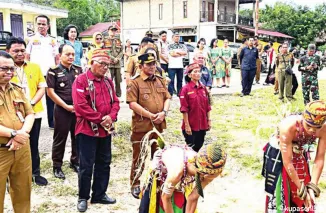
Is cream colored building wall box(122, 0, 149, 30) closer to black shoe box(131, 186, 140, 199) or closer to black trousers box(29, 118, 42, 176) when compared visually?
black trousers box(29, 118, 42, 176)

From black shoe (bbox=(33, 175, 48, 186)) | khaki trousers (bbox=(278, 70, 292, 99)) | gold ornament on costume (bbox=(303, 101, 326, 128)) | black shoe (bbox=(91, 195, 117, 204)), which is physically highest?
gold ornament on costume (bbox=(303, 101, 326, 128))

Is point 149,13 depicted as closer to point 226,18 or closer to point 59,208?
point 226,18

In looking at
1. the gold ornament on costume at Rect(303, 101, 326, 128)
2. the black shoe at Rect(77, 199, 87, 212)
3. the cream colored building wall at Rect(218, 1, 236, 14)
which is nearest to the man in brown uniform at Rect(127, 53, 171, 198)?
the black shoe at Rect(77, 199, 87, 212)

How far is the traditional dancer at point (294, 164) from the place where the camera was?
2.86m

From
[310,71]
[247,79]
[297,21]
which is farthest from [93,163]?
[297,21]

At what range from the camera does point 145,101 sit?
425cm

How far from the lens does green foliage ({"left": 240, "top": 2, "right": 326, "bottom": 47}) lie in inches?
1287

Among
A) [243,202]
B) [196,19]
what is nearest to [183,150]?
[243,202]

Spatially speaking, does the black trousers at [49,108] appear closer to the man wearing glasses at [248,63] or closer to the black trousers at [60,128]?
the black trousers at [60,128]

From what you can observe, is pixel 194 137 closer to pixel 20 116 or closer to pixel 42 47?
pixel 20 116

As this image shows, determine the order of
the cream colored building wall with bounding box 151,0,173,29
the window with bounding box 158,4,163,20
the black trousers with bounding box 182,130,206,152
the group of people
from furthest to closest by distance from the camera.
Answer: the window with bounding box 158,4,163,20, the cream colored building wall with bounding box 151,0,173,29, the black trousers with bounding box 182,130,206,152, the group of people

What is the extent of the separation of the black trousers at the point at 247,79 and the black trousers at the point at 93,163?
7.06 meters

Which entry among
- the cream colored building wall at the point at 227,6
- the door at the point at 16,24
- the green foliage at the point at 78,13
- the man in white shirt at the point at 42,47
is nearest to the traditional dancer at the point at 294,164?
the man in white shirt at the point at 42,47

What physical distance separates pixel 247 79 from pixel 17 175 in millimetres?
8296
